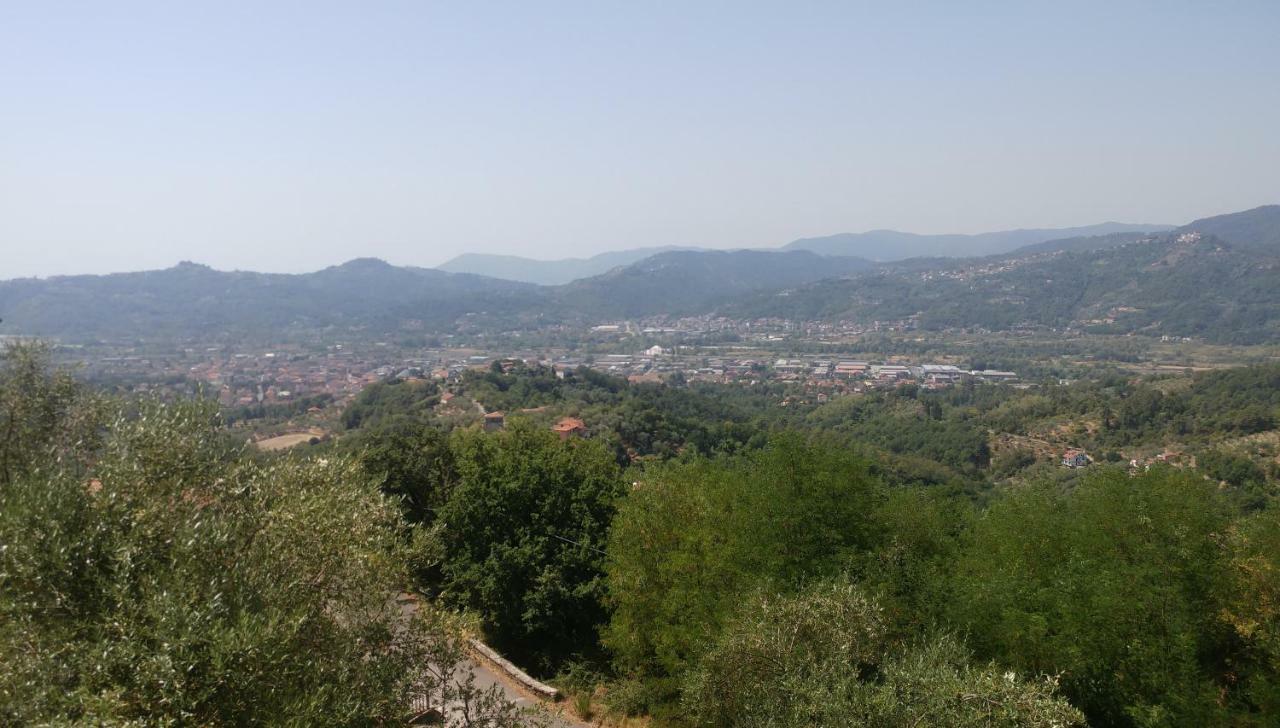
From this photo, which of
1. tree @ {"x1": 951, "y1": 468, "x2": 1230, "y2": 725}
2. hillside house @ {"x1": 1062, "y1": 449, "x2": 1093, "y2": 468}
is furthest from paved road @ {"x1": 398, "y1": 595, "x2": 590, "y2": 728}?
hillside house @ {"x1": 1062, "y1": 449, "x2": 1093, "y2": 468}

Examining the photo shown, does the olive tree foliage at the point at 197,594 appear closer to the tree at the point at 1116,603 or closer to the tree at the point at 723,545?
the tree at the point at 723,545

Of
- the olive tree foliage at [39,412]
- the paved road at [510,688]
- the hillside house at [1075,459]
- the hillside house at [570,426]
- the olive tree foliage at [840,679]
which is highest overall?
the olive tree foliage at [39,412]

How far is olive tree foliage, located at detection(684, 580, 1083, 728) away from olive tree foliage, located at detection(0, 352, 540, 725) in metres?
3.01

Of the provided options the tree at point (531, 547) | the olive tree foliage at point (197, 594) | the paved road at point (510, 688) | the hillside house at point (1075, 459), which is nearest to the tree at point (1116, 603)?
the paved road at point (510, 688)

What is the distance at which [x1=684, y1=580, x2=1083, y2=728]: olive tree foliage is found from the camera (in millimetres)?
7262

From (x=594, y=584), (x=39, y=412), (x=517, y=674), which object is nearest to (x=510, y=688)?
(x=517, y=674)

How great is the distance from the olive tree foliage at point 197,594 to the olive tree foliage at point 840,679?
9.88 ft

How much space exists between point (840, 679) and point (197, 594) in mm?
6850

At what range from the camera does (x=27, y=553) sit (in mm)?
6148

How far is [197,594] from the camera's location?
6.49 meters

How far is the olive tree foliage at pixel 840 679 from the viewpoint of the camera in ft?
23.8

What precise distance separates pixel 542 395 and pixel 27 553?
62.4 meters

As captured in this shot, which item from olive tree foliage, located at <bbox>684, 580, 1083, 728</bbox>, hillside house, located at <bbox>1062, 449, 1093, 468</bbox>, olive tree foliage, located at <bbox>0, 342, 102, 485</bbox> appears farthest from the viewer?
hillside house, located at <bbox>1062, 449, 1093, 468</bbox>

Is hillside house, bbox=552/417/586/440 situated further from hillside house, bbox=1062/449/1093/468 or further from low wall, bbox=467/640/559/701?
hillside house, bbox=1062/449/1093/468
